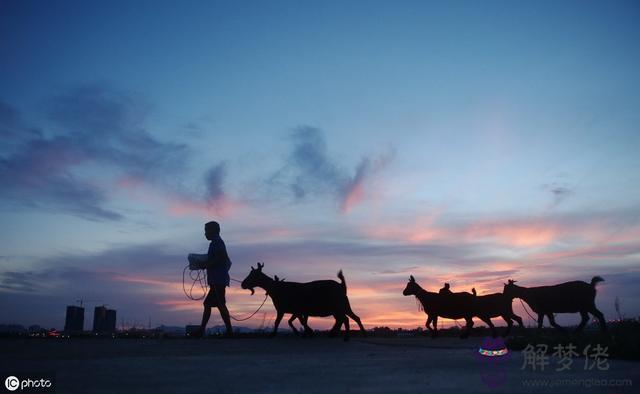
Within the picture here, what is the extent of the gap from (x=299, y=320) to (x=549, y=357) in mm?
6752

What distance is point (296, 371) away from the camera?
17.9 ft

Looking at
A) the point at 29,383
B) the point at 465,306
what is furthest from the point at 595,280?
the point at 29,383

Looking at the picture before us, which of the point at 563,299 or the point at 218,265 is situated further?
the point at 563,299

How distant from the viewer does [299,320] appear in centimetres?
1249

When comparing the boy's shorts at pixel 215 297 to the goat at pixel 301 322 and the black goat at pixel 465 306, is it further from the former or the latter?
the black goat at pixel 465 306

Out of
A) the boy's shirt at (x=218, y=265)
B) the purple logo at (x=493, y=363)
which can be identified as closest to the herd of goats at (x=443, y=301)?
the boy's shirt at (x=218, y=265)

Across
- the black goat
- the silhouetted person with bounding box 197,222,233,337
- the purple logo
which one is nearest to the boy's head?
the silhouetted person with bounding box 197,222,233,337

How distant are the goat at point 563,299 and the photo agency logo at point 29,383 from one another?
13.0 metres

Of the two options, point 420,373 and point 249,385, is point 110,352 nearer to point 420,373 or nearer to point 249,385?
point 249,385

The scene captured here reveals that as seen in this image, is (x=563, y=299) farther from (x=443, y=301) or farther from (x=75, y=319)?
(x=75, y=319)

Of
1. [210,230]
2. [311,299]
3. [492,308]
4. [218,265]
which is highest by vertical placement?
[210,230]

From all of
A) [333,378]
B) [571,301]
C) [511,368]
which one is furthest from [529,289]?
[333,378]

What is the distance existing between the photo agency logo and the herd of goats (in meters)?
6.65

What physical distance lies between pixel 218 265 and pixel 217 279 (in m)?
0.35
